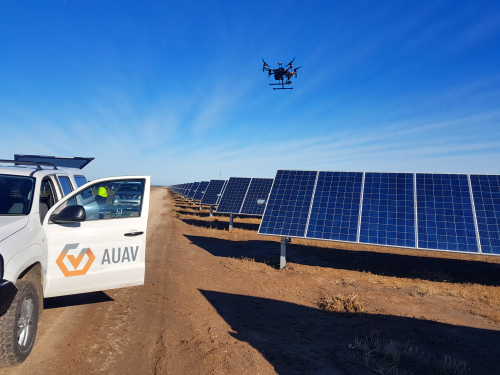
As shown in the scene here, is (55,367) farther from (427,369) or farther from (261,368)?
(427,369)

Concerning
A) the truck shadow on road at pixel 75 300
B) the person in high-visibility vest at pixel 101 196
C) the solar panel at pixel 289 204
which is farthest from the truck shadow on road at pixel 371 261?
the person in high-visibility vest at pixel 101 196

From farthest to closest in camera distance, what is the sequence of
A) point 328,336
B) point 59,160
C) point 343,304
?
point 59,160 < point 343,304 < point 328,336

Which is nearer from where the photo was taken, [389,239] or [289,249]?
[389,239]

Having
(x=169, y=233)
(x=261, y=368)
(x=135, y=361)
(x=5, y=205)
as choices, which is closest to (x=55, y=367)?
(x=135, y=361)

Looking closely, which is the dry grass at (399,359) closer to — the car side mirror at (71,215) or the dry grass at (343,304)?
the dry grass at (343,304)

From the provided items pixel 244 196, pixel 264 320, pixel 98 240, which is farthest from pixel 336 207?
pixel 244 196

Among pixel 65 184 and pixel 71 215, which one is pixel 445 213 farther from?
pixel 65 184

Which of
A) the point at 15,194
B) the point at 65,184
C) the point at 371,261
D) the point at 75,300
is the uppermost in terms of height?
the point at 65,184
